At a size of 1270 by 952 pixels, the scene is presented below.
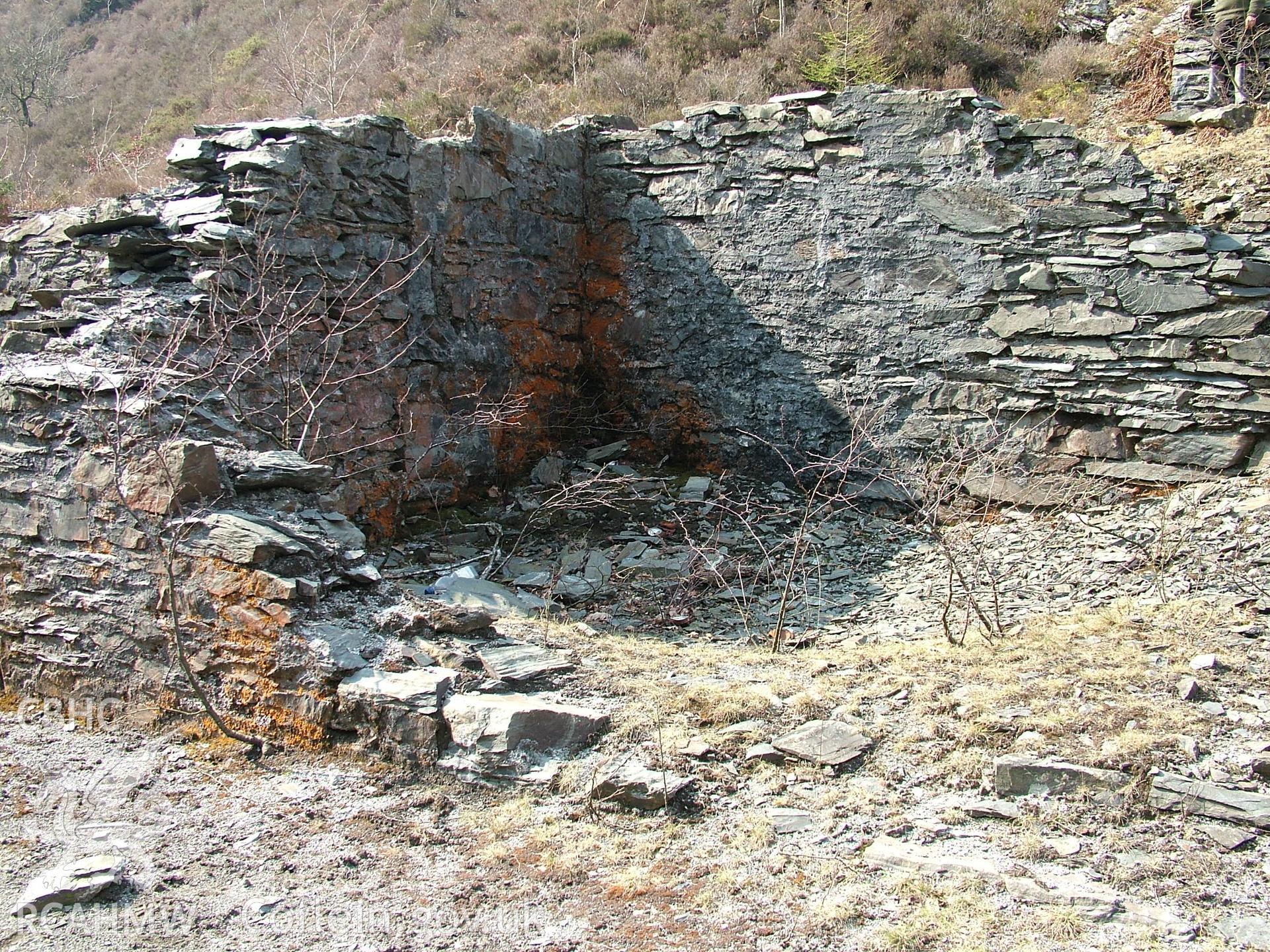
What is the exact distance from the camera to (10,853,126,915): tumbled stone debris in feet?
8.21

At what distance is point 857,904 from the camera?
100 inches

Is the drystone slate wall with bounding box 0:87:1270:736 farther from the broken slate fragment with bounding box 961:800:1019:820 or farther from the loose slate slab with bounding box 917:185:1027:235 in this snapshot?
the broken slate fragment with bounding box 961:800:1019:820

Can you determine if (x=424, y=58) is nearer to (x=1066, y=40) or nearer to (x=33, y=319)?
(x=1066, y=40)

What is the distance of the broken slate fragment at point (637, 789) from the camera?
117 inches

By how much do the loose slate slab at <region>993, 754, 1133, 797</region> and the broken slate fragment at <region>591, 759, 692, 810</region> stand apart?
37.9 inches

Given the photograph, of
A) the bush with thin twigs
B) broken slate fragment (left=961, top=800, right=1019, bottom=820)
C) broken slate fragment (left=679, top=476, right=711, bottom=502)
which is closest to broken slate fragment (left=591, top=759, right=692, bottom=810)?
broken slate fragment (left=961, top=800, right=1019, bottom=820)

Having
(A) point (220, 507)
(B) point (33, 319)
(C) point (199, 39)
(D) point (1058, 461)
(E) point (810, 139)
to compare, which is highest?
(C) point (199, 39)

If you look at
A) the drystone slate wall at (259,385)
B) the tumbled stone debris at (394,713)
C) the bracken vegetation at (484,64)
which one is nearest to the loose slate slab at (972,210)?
the drystone slate wall at (259,385)

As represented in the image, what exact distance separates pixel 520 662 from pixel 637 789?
834 millimetres

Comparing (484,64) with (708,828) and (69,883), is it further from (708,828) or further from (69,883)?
(69,883)

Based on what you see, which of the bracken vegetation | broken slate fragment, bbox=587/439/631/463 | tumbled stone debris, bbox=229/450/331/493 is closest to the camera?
tumbled stone debris, bbox=229/450/331/493

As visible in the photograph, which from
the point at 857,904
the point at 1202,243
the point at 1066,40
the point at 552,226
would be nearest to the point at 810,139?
the point at 552,226

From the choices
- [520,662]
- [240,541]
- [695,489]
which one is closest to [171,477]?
[240,541]

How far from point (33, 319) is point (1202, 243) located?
6.44 meters
